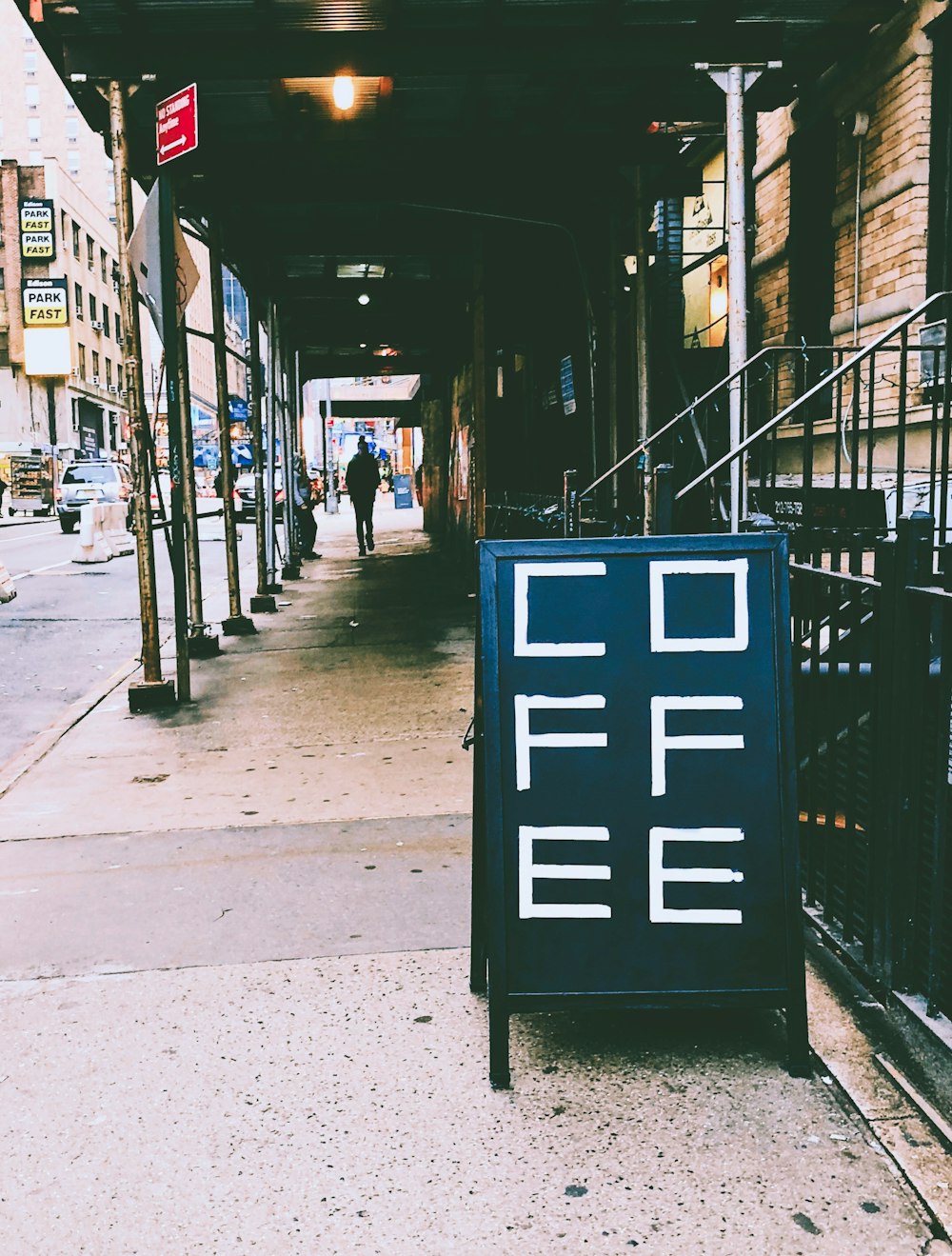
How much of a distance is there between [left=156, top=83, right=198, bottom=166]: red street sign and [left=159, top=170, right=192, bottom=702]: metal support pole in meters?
0.21

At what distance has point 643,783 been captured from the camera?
2943 mm

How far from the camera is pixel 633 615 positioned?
2949 millimetres

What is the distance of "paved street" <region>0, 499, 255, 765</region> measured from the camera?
335 inches

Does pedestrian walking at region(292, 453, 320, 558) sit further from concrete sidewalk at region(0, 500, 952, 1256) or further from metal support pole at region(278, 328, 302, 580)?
concrete sidewalk at region(0, 500, 952, 1256)

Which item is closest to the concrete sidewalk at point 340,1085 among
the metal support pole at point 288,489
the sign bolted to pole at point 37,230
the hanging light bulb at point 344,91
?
the hanging light bulb at point 344,91

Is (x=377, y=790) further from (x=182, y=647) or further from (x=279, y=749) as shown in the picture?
(x=182, y=647)

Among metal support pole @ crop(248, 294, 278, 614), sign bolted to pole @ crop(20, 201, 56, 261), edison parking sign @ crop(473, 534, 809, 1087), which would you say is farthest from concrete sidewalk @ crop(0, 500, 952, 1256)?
sign bolted to pole @ crop(20, 201, 56, 261)

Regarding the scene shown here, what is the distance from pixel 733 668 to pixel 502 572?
2.07 ft

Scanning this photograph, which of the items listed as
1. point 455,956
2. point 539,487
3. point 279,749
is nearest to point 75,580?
point 539,487

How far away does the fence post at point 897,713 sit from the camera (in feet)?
10.1

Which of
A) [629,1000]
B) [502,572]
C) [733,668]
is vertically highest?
[502,572]

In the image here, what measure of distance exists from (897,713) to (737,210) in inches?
185

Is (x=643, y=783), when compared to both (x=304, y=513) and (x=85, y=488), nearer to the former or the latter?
(x=304, y=513)

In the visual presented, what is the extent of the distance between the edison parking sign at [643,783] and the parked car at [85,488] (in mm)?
27768
